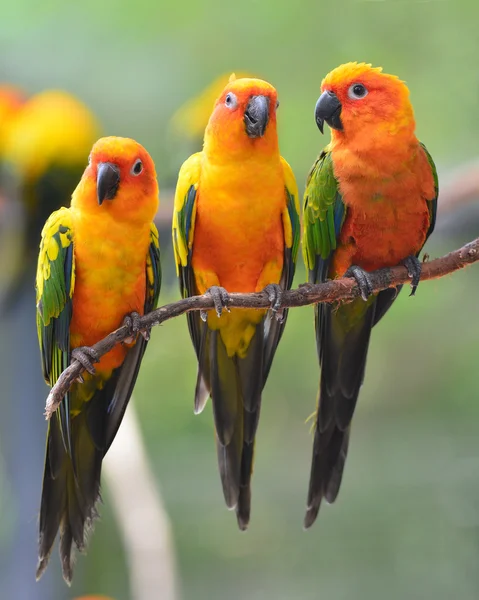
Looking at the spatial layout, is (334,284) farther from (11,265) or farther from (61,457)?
(11,265)

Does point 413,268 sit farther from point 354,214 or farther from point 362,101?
point 362,101

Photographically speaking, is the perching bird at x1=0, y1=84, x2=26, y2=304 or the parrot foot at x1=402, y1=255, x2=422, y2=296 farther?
the perching bird at x1=0, y1=84, x2=26, y2=304

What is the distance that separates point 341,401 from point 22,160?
30.6 inches

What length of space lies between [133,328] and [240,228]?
0.74 ft

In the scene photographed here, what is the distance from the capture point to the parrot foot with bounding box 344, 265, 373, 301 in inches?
→ 43.8

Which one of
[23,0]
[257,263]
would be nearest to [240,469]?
[257,263]

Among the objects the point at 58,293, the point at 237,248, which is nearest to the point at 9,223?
the point at 58,293

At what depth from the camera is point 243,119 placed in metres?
1.03

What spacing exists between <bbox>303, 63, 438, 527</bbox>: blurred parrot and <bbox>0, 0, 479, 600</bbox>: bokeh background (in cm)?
69

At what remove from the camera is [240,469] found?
3.87 ft

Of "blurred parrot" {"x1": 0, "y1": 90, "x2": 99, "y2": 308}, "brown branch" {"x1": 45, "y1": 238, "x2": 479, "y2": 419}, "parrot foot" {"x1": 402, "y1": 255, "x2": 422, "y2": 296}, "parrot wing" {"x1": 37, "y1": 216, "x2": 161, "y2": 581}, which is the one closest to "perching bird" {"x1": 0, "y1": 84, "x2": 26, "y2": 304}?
"blurred parrot" {"x1": 0, "y1": 90, "x2": 99, "y2": 308}

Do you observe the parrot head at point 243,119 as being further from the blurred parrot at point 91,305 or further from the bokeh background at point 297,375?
the bokeh background at point 297,375

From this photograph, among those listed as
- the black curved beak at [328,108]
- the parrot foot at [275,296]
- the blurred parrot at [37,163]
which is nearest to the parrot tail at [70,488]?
the parrot foot at [275,296]

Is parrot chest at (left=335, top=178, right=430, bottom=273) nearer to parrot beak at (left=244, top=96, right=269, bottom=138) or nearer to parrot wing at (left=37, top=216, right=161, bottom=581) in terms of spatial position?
parrot beak at (left=244, top=96, right=269, bottom=138)
